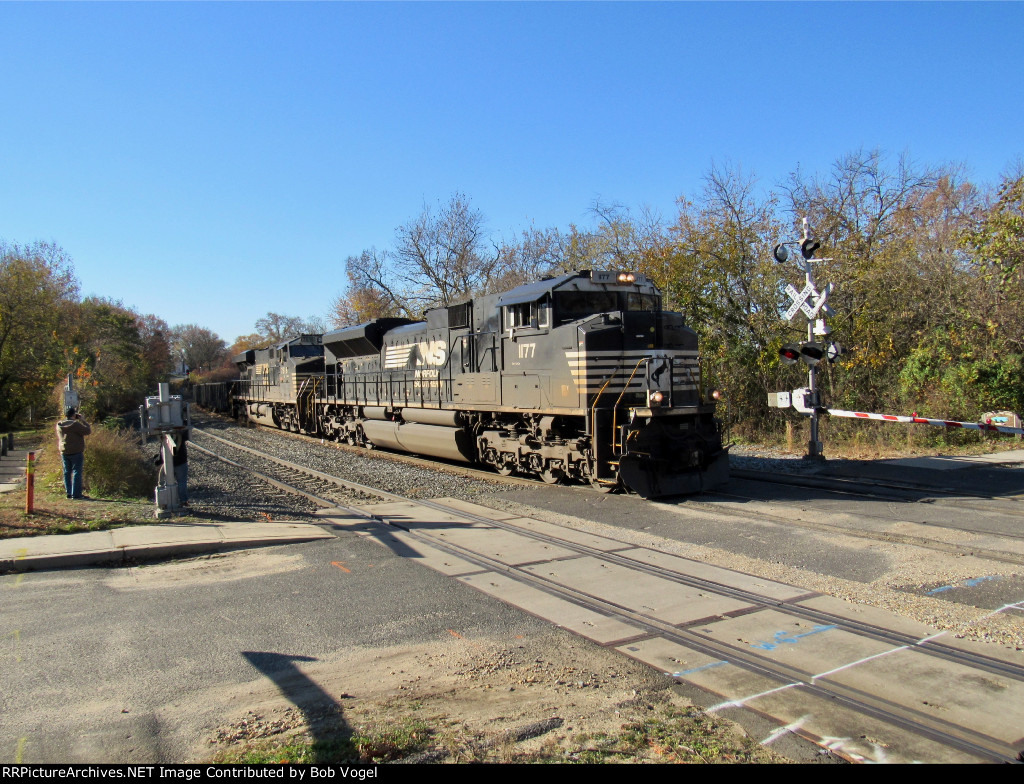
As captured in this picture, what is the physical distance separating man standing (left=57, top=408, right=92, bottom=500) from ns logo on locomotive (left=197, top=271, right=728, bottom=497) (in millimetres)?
6867

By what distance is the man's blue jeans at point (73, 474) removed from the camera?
424 inches

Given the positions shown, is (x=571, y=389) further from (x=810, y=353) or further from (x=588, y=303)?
(x=810, y=353)

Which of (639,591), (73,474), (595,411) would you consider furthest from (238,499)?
(639,591)

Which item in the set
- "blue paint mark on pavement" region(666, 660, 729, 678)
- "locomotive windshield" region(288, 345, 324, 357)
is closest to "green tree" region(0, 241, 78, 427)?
"locomotive windshield" region(288, 345, 324, 357)

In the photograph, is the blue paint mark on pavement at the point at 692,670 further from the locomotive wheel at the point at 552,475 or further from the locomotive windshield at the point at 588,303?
the locomotive wheel at the point at 552,475

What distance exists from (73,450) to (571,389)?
322 inches

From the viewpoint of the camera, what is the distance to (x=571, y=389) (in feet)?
35.6

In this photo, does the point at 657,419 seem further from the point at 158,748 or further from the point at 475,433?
the point at 158,748

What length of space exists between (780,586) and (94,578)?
6689 millimetres

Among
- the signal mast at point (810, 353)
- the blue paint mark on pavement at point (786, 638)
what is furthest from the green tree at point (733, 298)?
the blue paint mark on pavement at point (786, 638)

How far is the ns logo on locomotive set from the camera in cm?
1050

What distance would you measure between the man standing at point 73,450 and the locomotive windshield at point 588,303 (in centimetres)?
808

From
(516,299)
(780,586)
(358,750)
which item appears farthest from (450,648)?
(516,299)

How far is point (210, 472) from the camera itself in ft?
49.0
